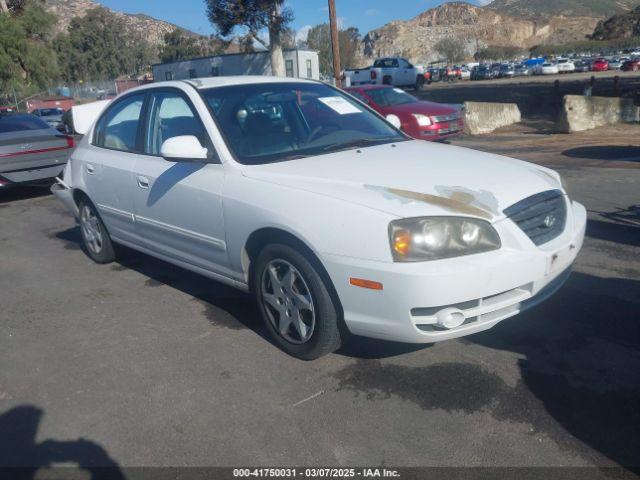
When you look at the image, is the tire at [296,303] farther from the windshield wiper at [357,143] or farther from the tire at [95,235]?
the tire at [95,235]

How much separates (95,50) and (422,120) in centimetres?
6829

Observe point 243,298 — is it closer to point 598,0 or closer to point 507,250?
point 507,250

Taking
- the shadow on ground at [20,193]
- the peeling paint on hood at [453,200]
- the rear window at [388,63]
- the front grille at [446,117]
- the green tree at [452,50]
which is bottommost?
the shadow on ground at [20,193]

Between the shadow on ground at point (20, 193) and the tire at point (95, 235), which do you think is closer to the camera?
the tire at point (95, 235)

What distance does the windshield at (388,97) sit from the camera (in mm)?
14602

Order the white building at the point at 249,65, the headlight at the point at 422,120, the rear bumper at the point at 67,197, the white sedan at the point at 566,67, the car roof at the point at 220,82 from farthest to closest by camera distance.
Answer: the white sedan at the point at 566,67, the white building at the point at 249,65, the headlight at the point at 422,120, the rear bumper at the point at 67,197, the car roof at the point at 220,82

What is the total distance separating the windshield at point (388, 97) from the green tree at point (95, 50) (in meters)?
63.9

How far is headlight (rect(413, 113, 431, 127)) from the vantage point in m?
13.4

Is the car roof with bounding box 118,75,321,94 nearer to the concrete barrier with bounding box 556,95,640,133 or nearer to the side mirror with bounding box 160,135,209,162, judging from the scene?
the side mirror with bounding box 160,135,209,162

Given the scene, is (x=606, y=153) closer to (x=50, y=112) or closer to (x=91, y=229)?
(x=91, y=229)

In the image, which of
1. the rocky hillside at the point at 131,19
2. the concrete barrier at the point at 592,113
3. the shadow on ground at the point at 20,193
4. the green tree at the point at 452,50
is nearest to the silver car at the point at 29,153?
the shadow on ground at the point at 20,193

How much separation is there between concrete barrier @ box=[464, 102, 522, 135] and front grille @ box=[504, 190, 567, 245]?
43.4 ft

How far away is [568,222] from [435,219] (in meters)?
1.08

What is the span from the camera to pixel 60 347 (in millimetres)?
4230
